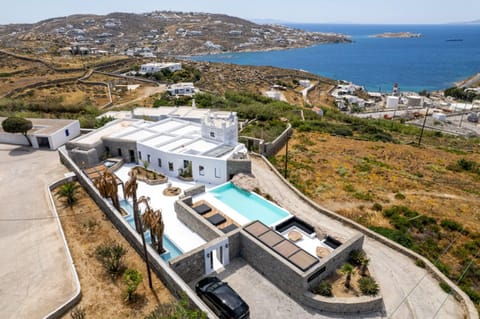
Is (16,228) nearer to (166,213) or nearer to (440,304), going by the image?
(166,213)

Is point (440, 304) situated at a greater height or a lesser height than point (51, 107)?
lesser

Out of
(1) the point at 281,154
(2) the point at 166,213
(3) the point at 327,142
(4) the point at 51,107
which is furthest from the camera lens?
(4) the point at 51,107

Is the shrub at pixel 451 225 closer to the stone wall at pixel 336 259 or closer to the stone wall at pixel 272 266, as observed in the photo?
the stone wall at pixel 336 259

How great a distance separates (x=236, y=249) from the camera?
1686 centimetres

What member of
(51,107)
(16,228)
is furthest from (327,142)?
(51,107)

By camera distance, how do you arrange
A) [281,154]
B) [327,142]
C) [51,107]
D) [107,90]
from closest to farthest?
1. [281,154]
2. [327,142]
3. [51,107]
4. [107,90]

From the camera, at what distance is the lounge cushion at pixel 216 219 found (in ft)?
61.5

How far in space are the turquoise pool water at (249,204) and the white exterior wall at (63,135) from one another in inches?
740

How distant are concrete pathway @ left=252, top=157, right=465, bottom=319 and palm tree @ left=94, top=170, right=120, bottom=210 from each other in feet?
39.7

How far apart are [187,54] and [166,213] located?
175 meters

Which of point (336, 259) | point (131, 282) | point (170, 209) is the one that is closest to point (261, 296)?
point (336, 259)

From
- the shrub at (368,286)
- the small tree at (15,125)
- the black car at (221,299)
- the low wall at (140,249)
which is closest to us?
the black car at (221,299)

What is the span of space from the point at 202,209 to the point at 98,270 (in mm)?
7098

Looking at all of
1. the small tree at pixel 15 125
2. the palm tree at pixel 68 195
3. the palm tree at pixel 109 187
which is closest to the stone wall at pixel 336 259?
Result: the palm tree at pixel 109 187
